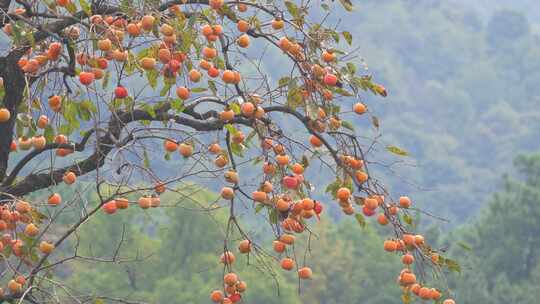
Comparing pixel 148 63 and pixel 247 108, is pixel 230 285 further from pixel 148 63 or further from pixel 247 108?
pixel 148 63

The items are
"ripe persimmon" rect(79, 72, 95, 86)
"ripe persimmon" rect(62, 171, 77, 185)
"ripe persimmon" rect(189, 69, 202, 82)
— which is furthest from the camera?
"ripe persimmon" rect(62, 171, 77, 185)

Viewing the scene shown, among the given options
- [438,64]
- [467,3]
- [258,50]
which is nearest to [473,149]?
[438,64]

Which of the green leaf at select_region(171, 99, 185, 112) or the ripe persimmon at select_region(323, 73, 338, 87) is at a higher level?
the ripe persimmon at select_region(323, 73, 338, 87)

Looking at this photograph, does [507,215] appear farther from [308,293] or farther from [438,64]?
[438,64]

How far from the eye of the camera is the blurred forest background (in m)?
29.5

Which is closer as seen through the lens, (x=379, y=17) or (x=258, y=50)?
(x=258, y=50)

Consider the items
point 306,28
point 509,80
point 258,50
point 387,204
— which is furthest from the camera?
point 509,80

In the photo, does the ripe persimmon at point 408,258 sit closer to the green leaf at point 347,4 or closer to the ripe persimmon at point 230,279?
the ripe persimmon at point 230,279

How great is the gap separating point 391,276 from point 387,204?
1138 inches

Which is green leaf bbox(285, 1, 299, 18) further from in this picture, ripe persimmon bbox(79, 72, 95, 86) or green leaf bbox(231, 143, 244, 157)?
ripe persimmon bbox(79, 72, 95, 86)

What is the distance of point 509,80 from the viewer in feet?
A: 281

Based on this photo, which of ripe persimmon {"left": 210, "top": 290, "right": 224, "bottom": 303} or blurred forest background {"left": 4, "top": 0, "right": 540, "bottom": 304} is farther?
blurred forest background {"left": 4, "top": 0, "right": 540, "bottom": 304}

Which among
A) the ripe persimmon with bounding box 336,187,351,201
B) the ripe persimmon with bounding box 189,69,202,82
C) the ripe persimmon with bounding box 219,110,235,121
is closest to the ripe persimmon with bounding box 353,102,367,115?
the ripe persimmon with bounding box 336,187,351,201

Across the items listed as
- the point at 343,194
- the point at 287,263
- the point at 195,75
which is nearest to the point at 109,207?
the point at 195,75
